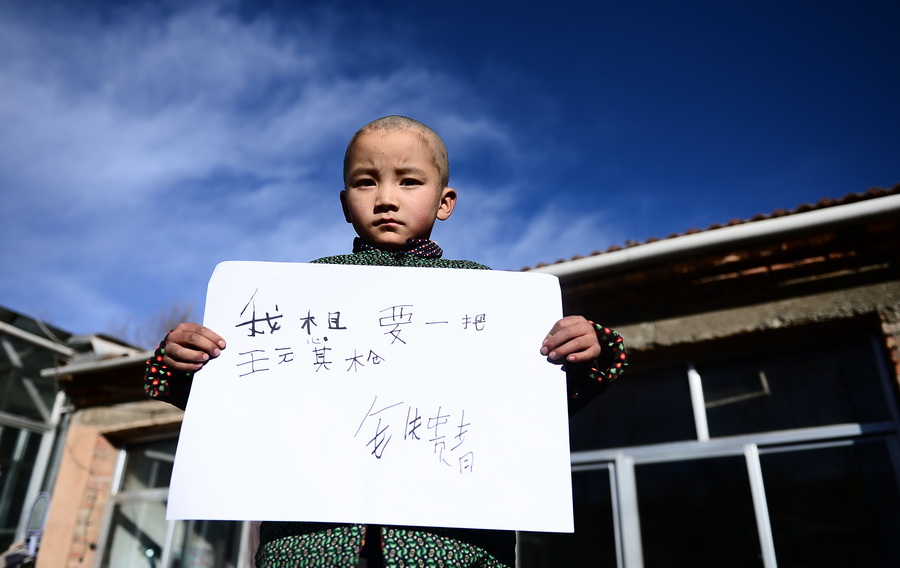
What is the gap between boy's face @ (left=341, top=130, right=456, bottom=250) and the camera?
1246 mm

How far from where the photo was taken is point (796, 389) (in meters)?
3.56

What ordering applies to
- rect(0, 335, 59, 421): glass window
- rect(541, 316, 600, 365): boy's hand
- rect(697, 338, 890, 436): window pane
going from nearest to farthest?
rect(541, 316, 600, 365): boy's hand
rect(697, 338, 890, 436): window pane
rect(0, 335, 59, 421): glass window

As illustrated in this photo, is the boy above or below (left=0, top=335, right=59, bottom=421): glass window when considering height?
below

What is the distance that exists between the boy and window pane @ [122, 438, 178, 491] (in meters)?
5.08

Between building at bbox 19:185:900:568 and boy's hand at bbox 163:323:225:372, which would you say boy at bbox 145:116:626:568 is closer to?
boy's hand at bbox 163:323:225:372

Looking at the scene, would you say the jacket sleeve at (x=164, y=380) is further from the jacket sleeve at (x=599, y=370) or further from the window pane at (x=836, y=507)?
the window pane at (x=836, y=507)

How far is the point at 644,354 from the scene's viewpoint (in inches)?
155

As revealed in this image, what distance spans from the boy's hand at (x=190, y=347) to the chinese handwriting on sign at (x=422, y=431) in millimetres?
309

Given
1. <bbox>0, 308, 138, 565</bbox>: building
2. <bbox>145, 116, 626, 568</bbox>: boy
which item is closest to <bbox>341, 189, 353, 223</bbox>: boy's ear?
<bbox>145, 116, 626, 568</bbox>: boy

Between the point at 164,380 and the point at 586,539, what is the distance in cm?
366

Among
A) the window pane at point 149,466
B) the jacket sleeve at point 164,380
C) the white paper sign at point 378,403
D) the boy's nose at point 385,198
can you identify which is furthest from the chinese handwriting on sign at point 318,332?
the window pane at point 149,466

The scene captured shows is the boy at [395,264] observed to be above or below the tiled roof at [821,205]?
below

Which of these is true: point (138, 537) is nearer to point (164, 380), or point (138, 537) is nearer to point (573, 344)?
point (164, 380)

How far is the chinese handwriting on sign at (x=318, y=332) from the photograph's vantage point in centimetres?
104
